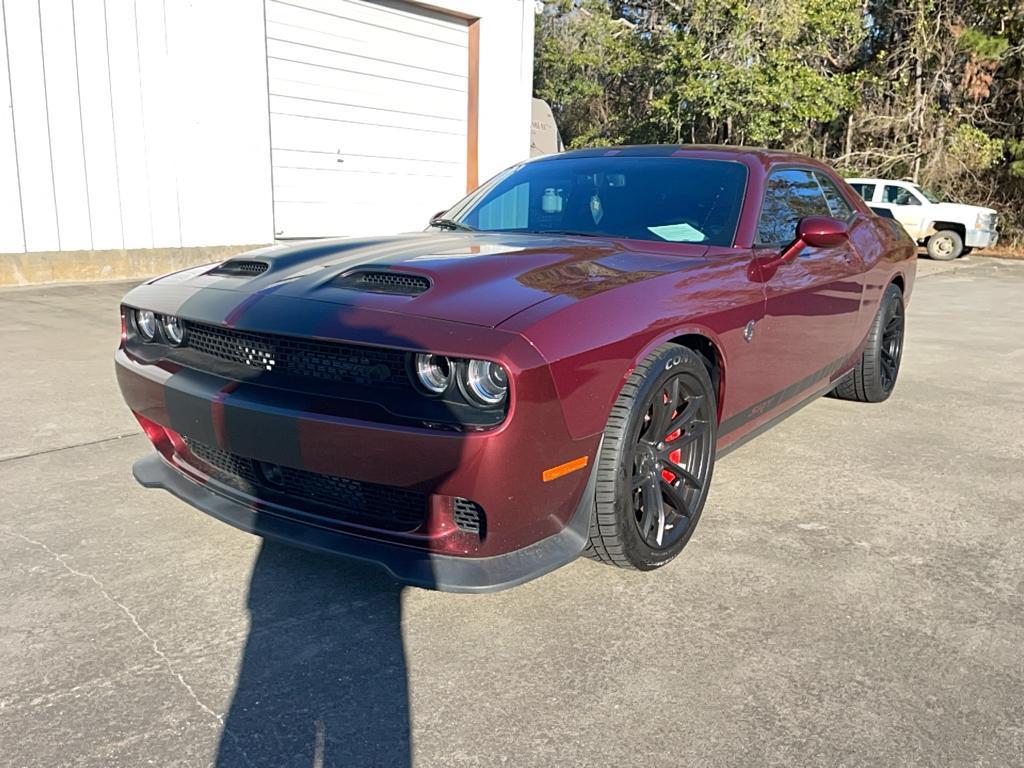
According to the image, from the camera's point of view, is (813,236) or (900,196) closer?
(813,236)

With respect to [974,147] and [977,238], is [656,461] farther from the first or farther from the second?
[974,147]

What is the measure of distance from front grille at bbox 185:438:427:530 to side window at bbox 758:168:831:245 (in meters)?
1.98

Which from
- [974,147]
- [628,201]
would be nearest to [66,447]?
[628,201]

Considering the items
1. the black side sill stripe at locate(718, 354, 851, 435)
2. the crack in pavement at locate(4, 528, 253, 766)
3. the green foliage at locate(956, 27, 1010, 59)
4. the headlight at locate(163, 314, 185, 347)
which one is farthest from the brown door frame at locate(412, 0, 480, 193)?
the green foliage at locate(956, 27, 1010, 59)

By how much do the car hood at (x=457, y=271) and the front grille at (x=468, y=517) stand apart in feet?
1.64

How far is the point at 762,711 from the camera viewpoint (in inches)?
83.9

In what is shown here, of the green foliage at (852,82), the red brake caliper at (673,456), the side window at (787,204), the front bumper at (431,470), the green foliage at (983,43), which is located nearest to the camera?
the front bumper at (431,470)

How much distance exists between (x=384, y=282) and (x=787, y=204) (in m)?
2.20

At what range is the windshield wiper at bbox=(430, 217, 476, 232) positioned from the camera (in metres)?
4.06

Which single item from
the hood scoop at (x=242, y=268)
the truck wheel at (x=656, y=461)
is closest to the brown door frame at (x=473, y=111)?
the hood scoop at (x=242, y=268)

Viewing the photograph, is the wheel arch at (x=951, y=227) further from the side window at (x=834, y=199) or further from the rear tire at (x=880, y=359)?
the side window at (x=834, y=199)

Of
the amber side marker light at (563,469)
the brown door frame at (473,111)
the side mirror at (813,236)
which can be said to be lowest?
the amber side marker light at (563,469)

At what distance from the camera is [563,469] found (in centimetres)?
237

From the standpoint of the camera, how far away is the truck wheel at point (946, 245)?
1748 cm
